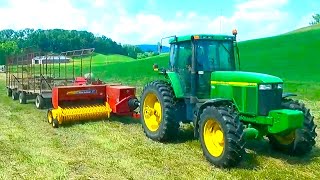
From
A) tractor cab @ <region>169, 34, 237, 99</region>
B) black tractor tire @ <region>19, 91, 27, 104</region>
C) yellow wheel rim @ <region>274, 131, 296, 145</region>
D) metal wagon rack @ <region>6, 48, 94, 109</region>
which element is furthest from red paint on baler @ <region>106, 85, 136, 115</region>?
black tractor tire @ <region>19, 91, 27, 104</region>

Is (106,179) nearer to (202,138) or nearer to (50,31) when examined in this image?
(202,138)

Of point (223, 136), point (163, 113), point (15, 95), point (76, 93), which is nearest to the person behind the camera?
point (223, 136)

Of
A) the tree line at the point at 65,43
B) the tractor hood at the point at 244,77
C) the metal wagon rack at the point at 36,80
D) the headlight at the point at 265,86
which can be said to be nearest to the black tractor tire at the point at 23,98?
the metal wagon rack at the point at 36,80

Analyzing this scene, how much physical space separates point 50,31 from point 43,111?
10464 centimetres

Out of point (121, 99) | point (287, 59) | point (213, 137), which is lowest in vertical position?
point (213, 137)

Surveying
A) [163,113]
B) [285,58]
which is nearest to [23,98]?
[163,113]

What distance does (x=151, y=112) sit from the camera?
29.5ft

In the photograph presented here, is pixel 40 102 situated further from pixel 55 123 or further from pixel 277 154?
pixel 277 154

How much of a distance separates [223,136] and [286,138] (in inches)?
61.9

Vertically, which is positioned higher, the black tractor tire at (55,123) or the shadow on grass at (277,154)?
the black tractor tire at (55,123)

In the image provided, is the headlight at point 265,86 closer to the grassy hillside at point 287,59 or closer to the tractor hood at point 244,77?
the tractor hood at point 244,77

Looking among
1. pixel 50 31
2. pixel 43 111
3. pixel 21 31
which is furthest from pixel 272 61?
pixel 21 31

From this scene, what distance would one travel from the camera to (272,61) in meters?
36.4

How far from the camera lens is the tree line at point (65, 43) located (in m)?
102
